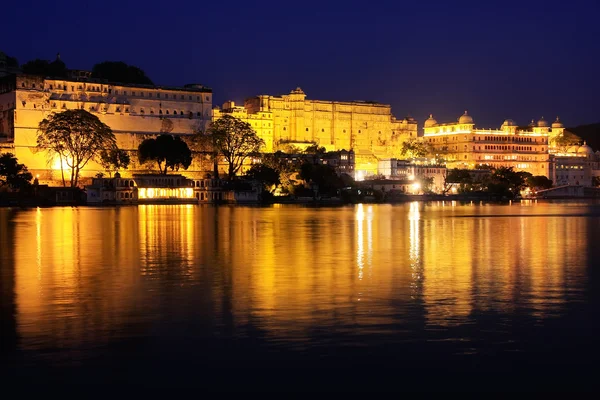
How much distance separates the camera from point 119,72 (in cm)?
10838

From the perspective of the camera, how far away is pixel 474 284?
18.1m

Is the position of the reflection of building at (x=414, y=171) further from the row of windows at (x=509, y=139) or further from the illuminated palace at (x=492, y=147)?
the row of windows at (x=509, y=139)

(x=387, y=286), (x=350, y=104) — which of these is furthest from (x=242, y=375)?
(x=350, y=104)

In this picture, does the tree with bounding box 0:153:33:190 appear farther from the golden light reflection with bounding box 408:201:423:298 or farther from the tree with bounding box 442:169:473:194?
the tree with bounding box 442:169:473:194

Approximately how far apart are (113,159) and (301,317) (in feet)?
245

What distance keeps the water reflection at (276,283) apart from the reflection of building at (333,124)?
86432 millimetres

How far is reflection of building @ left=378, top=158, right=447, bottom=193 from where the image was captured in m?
116

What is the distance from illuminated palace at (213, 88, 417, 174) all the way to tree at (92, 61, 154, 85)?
1210cm

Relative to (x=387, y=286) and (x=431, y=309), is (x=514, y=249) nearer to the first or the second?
(x=387, y=286)

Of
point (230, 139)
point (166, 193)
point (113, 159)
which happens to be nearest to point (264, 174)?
point (230, 139)

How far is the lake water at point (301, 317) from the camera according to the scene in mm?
10219

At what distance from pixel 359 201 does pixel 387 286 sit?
3118 inches

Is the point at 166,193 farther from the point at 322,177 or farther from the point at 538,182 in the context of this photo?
A: the point at 538,182

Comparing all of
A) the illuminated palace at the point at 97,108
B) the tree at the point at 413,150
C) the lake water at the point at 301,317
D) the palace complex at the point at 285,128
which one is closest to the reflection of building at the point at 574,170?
the palace complex at the point at 285,128
